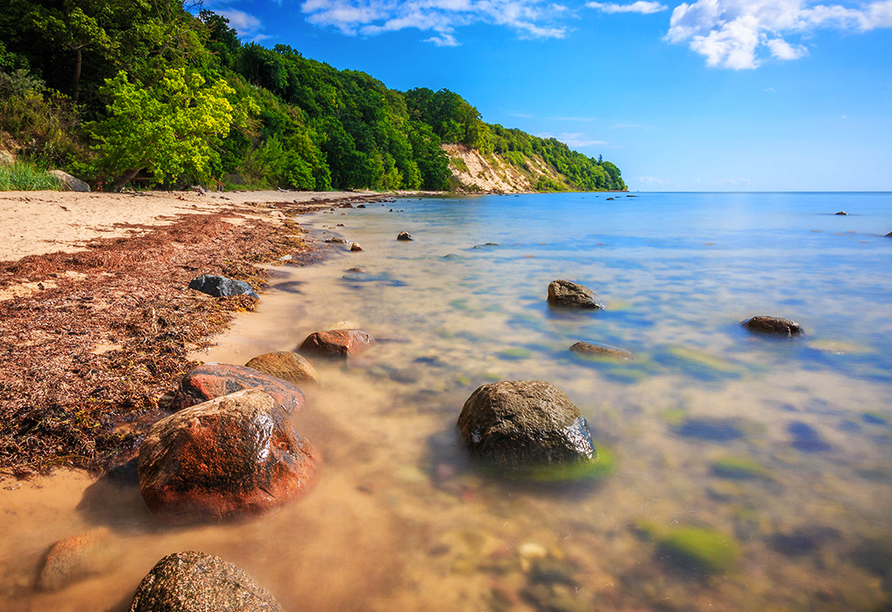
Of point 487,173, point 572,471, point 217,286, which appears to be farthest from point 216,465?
point 487,173

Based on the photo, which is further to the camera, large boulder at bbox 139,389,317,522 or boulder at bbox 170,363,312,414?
boulder at bbox 170,363,312,414

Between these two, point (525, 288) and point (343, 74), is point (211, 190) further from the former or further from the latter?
point (343, 74)

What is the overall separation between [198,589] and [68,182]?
2101 cm

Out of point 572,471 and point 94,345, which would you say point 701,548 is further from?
point 94,345

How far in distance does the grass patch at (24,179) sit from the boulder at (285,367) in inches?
626

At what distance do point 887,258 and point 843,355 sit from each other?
11090 mm

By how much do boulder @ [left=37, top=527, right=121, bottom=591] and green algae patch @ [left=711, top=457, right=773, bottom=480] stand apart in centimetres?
340

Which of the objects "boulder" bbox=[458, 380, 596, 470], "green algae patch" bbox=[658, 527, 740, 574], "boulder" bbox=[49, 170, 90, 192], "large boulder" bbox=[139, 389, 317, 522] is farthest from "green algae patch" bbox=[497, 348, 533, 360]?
"boulder" bbox=[49, 170, 90, 192]

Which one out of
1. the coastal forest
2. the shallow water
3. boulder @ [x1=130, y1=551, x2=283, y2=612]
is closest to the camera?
boulder @ [x1=130, y1=551, x2=283, y2=612]

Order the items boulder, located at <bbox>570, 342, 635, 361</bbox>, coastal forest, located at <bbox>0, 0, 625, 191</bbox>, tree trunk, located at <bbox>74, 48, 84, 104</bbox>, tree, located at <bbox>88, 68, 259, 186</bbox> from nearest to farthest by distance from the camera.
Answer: boulder, located at <bbox>570, 342, 635, 361</bbox> < tree, located at <bbox>88, 68, 259, 186</bbox> < coastal forest, located at <bbox>0, 0, 625, 191</bbox> < tree trunk, located at <bbox>74, 48, 84, 104</bbox>

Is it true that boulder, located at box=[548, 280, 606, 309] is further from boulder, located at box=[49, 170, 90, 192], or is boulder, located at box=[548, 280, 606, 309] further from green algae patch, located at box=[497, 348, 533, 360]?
boulder, located at box=[49, 170, 90, 192]

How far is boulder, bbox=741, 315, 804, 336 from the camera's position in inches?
228

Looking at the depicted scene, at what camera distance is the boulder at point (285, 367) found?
12.3 feet

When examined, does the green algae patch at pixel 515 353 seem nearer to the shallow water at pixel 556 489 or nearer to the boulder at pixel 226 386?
the shallow water at pixel 556 489
